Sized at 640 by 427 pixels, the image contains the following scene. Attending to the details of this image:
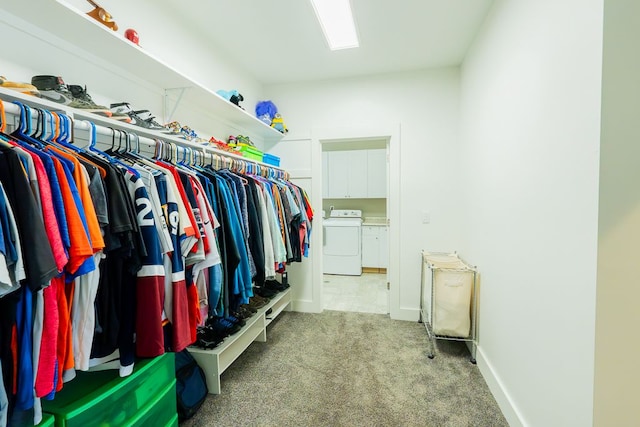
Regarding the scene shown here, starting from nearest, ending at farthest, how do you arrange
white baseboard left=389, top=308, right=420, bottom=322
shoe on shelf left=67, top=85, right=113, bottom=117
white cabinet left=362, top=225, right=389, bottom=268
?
1. shoe on shelf left=67, top=85, right=113, bottom=117
2. white baseboard left=389, top=308, right=420, bottom=322
3. white cabinet left=362, top=225, right=389, bottom=268

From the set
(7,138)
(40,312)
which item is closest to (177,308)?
(40,312)

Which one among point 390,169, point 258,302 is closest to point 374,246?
point 390,169

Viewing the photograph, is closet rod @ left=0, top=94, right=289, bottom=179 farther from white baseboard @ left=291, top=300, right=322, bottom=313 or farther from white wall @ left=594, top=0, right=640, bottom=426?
white wall @ left=594, top=0, right=640, bottom=426

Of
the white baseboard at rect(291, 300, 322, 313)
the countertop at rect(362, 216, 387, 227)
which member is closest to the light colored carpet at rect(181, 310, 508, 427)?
the white baseboard at rect(291, 300, 322, 313)

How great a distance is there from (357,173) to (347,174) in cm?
18

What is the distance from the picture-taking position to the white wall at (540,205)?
0.99 m

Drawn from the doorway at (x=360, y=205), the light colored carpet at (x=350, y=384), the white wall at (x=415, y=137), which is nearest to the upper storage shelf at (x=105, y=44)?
the white wall at (x=415, y=137)

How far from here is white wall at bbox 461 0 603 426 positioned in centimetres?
99

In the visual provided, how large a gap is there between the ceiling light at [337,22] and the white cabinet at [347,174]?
8.95 feet

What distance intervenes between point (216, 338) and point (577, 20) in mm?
2400

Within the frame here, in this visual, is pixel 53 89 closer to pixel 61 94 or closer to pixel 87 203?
pixel 61 94

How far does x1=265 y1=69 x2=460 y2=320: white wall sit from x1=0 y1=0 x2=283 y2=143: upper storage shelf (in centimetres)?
138

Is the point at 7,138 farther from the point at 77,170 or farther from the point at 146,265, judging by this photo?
the point at 146,265

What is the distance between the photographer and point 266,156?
2791mm
